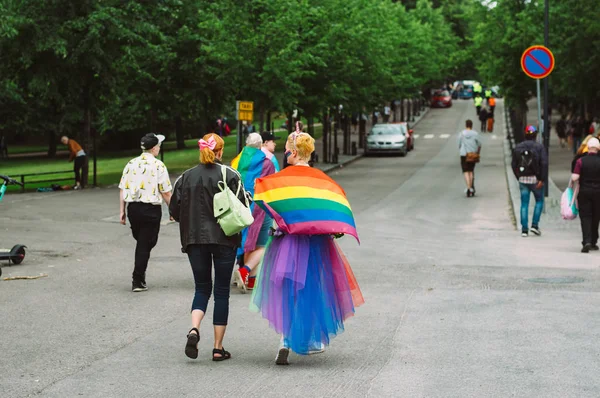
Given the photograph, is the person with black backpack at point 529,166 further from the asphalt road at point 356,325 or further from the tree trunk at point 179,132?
the tree trunk at point 179,132

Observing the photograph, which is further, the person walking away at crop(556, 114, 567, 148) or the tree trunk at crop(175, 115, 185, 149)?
the tree trunk at crop(175, 115, 185, 149)

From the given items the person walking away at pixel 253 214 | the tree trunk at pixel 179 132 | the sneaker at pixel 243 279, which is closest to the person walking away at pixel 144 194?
the person walking away at pixel 253 214

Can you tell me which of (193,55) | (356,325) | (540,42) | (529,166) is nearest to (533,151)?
(529,166)

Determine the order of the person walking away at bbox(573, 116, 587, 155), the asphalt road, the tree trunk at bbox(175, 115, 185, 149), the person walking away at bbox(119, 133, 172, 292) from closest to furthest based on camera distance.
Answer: the asphalt road, the person walking away at bbox(119, 133, 172, 292), the person walking away at bbox(573, 116, 587, 155), the tree trunk at bbox(175, 115, 185, 149)

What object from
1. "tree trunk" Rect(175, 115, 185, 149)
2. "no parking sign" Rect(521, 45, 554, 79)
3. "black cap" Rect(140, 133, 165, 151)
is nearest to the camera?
"black cap" Rect(140, 133, 165, 151)

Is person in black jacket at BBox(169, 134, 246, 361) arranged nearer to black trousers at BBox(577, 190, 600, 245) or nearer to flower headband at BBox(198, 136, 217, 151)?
flower headband at BBox(198, 136, 217, 151)

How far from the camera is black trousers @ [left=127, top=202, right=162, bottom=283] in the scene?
1181 centimetres

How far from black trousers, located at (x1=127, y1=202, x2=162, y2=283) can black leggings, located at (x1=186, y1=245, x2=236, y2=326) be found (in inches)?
147

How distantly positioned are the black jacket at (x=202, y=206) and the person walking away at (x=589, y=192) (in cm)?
916

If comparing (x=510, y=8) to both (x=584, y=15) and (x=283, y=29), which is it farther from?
(x=283, y=29)

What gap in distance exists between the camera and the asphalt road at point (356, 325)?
7.21 meters

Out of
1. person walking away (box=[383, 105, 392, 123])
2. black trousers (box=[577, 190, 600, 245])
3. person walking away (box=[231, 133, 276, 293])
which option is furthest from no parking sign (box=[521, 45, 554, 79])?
person walking away (box=[383, 105, 392, 123])

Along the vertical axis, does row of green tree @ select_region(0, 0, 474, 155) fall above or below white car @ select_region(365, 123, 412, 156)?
above

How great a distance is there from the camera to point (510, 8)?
43812 mm
